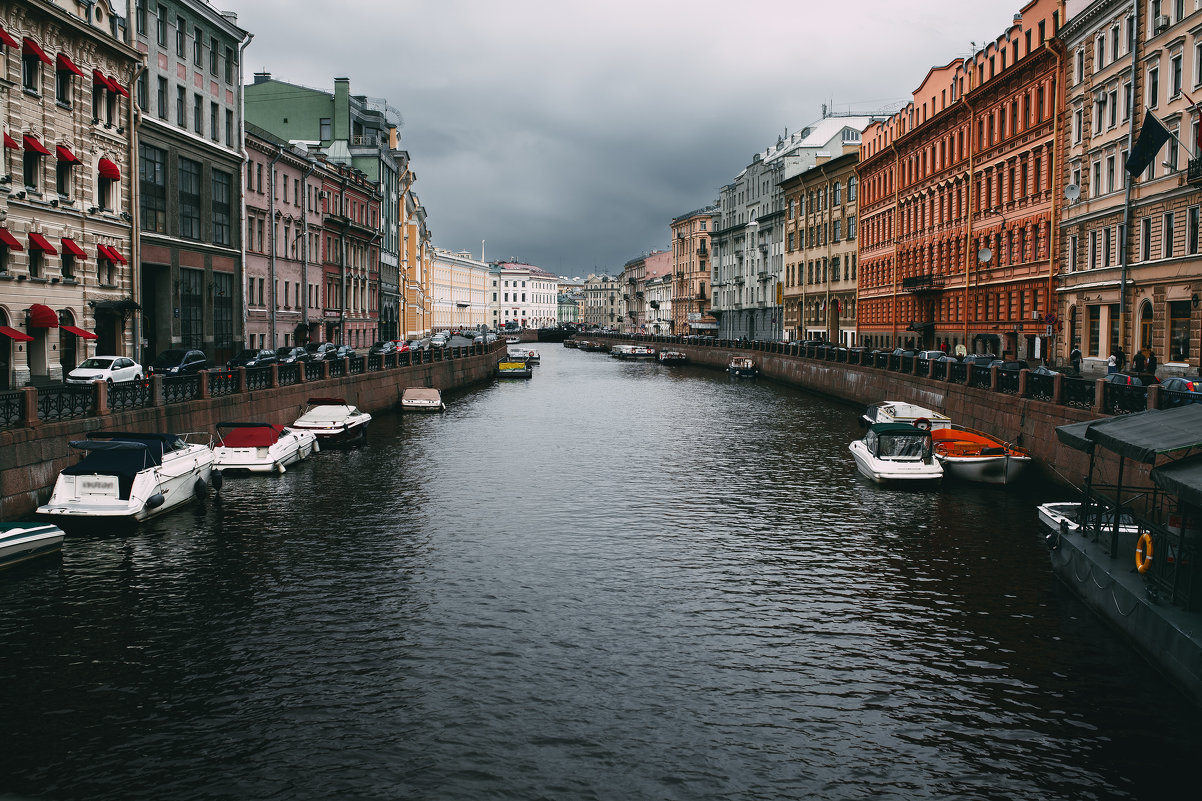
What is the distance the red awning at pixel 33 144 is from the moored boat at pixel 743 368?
58963 mm

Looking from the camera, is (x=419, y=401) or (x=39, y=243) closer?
(x=39, y=243)

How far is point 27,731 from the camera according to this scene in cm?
1173

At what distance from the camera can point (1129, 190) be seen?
122ft

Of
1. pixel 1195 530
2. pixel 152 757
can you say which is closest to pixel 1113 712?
pixel 1195 530

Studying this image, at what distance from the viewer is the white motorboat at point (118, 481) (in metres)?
20.3

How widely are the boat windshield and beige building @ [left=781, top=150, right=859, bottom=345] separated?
61.1 metres

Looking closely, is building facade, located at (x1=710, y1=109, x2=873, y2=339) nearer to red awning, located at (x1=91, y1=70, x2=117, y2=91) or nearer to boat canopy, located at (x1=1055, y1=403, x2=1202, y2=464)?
red awning, located at (x1=91, y1=70, x2=117, y2=91)

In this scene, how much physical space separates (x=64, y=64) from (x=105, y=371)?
12.3 metres

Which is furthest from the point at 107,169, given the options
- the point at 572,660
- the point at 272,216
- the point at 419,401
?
the point at 572,660

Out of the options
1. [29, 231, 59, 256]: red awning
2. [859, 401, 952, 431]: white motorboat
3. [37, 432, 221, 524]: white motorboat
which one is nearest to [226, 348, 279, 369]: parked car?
[29, 231, 59, 256]: red awning

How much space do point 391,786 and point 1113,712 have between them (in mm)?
9157

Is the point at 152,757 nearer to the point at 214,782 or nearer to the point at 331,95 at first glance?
the point at 214,782

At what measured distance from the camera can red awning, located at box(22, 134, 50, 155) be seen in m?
34.1

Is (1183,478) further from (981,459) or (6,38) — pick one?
(6,38)
